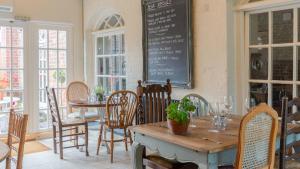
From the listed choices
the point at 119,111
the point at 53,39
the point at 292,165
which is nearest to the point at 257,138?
the point at 292,165

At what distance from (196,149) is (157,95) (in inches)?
64.3

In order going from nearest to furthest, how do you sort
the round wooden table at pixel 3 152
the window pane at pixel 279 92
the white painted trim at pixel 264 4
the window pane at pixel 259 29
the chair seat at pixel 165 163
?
the round wooden table at pixel 3 152, the chair seat at pixel 165 163, the white painted trim at pixel 264 4, the window pane at pixel 279 92, the window pane at pixel 259 29

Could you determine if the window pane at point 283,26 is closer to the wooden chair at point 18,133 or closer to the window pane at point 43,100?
the wooden chair at point 18,133

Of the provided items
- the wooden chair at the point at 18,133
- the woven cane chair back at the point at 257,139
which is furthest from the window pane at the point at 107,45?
the woven cane chair back at the point at 257,139

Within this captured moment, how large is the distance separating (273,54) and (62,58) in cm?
392

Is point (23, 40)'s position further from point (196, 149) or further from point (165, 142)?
point (196, 149)

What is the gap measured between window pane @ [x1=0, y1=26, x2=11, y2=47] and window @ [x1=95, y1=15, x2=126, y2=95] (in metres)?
1.51

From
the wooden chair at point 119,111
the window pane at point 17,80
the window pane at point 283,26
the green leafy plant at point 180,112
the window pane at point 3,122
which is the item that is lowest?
the window pane at point 3,122

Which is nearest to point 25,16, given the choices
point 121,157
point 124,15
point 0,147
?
point 124,15

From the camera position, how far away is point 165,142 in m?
2.37

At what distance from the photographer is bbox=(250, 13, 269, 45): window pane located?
3424 millimetres

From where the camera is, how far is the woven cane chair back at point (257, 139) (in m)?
1.93

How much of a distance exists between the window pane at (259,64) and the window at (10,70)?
12.6ft

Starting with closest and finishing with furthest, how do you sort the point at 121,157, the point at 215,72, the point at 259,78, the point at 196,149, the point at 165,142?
the point at 196,149
the point at 165,142
the point at 259,78
the point at 215,72
the point at 121,157
